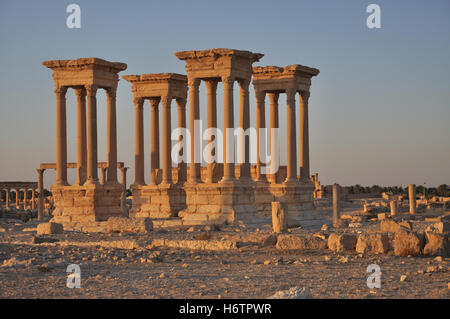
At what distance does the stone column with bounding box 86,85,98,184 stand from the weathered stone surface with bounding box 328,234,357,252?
17.9 meters

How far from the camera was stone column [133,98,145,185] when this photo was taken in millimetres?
42188

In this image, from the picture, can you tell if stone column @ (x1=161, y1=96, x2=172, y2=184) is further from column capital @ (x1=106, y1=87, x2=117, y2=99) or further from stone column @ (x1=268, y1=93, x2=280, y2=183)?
stone column @ (x1=268, y1=93, x2=280, y2=183)

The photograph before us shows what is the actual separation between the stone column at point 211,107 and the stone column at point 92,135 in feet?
19.1

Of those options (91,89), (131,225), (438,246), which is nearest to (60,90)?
(91,89)

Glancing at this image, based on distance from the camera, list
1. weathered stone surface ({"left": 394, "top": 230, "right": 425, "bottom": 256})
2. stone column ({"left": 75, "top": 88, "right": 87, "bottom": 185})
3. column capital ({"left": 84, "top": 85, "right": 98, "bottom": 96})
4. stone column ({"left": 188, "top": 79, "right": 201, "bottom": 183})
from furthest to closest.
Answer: stone column ({"left": 75, "top": 88, "right": 87, "bottom": 185}), column capital ({"left": 84, "top": 85, "right": 98, "bottom": 96}), stone column ({"left": 188, "top": 79, "right": 201, "bottom": 183}), weathered stone surface ({"left": 394, "top": 230, "right": 425, "bottom": 256})

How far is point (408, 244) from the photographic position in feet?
61.3

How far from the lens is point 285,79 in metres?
38.4

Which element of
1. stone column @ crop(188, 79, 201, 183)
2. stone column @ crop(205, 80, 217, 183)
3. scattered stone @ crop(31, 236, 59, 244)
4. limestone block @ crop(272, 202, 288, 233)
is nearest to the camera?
scattered stone @ crop(31, 236, 59, 244)

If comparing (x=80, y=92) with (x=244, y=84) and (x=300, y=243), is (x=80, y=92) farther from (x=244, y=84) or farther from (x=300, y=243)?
(x=300, y=243)

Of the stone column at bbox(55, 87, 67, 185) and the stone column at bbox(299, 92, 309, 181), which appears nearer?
the stone column at bbox(55, 87, 67, 185)

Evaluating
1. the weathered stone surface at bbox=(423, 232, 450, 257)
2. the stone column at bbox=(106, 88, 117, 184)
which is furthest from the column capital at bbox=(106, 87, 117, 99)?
the weathered stone surface at bbox=(423, 232, 450, 257)
